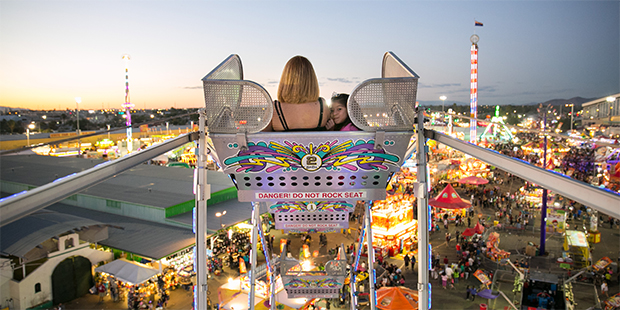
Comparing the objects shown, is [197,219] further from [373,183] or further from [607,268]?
[607,268]

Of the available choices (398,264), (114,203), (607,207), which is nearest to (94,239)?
(114,203)

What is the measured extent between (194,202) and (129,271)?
4.55m

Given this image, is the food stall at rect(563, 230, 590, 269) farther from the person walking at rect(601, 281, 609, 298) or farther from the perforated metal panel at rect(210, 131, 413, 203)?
the perforated metal panel at rect(210, 131, 413, 203)

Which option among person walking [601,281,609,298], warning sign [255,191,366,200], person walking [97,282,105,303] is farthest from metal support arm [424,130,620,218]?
person walking [97,282,105,303]

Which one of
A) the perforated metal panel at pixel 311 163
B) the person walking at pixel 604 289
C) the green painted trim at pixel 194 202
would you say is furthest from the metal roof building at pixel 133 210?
the person walking at pixel 604 289

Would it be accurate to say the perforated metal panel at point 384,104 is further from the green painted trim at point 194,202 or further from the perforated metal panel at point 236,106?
the green painted trim at point 194,202

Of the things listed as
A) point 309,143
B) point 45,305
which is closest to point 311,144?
point 309,143

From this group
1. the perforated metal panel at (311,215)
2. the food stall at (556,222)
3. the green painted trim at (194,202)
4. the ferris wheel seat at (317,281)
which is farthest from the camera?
the food stall at (556,222)

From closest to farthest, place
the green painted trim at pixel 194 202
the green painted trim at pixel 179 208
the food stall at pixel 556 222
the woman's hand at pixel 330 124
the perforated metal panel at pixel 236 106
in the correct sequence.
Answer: the perforated metal panel at pixel 236 106 < the woman's hand at pixel 330 124 < the green painted trim at pixel 179 208 < the green painted trim at pixel 194 202 < the food stall at pixel 556 222

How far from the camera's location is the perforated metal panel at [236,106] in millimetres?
2496

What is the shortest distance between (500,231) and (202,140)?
69.2 ft

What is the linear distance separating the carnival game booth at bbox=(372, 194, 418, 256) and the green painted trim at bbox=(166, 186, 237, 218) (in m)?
7.76

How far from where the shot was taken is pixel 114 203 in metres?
17.8

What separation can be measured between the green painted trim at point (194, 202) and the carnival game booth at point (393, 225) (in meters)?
7.76
